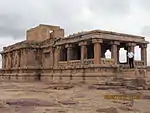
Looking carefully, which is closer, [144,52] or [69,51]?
[69,51]

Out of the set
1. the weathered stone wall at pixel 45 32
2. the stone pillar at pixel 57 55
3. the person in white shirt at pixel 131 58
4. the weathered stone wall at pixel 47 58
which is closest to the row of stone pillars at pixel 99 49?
the person in white shirt at pixel 131 58

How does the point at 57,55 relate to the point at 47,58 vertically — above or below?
above

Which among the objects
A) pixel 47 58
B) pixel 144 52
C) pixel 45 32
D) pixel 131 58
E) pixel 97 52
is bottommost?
pixel 131 58

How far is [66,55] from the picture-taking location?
125 feet

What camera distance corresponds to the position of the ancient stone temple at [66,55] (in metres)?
28.7

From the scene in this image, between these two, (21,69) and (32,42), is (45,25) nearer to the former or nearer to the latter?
(32,42)

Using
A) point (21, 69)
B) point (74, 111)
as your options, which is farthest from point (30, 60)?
point (74, 111)

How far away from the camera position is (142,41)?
34.0 metres

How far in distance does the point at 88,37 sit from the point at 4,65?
26.9 meters

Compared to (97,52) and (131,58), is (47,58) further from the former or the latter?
(131,58)

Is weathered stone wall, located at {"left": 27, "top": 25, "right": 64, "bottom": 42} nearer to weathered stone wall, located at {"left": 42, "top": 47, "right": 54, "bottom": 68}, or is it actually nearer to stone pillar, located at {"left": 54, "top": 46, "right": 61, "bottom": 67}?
weathered stone wall, located at {"left": 42, "top": 47, "right": 54, "bottom": 68}

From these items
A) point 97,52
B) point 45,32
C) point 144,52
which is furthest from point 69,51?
point 144,52

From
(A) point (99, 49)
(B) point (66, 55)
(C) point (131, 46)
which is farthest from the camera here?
(B) point (66, 55)

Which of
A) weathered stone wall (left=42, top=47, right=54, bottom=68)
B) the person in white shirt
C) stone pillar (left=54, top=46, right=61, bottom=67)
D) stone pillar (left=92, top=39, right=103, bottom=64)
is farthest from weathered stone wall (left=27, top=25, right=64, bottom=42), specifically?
the person in white shirt
